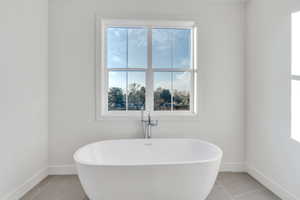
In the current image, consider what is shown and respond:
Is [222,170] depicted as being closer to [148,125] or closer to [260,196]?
[260,196]

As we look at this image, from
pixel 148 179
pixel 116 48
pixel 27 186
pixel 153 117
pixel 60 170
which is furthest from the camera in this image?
pixel 116 48

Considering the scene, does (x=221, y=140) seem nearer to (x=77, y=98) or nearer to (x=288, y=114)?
(x=288, y=114)

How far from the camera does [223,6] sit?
290cm

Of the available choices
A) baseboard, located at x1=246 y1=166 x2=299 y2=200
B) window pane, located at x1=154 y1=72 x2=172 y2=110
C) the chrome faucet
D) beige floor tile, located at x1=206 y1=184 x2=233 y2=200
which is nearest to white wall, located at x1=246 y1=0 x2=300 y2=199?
baseboard, located at x1=246 y1=166 x2=299 y2=200

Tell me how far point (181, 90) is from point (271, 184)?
1.74m

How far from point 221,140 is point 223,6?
81.5 inches

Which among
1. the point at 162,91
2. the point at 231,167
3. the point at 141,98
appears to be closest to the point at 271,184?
the point at 231,167

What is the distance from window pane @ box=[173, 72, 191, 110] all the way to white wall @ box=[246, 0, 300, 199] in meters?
0.90

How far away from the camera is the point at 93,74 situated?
111 inches

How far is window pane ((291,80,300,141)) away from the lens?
2016 mm

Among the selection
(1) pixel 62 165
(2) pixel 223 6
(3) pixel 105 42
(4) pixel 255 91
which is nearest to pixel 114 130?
(1) pixel 62 165

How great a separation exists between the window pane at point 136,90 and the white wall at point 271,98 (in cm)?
163

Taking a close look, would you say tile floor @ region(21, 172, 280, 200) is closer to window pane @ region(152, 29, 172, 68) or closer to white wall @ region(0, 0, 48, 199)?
white wall @ region(0, 0, 48, 199)

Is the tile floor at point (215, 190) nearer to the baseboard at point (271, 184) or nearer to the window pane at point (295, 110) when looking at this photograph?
the baseboard at point (271, 184)
